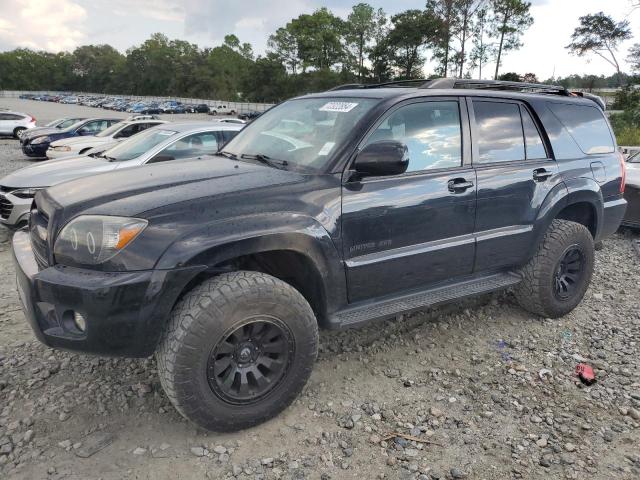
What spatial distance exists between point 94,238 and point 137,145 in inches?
188

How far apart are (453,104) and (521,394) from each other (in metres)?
1.99

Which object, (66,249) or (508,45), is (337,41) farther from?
(66,249)

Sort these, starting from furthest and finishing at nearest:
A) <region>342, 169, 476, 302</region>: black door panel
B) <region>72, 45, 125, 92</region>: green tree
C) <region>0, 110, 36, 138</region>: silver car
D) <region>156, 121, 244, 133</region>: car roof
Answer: <region>72, 45, 125, 92</region>: green tree
<region>0, 110, 36, 138</region>: silver car
<region>156, 121, 244, 133</region>: car roof
<region>342, 169, 476, 302</region>: black door panel

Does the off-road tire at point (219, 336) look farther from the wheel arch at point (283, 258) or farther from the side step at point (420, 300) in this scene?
the side step at point (420, 300)

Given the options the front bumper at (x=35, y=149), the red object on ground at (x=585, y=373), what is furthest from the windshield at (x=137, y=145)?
the front bumper at (x=35, y=149)

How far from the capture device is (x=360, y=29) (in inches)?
3083

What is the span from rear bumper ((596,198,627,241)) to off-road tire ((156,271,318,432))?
3.11 m

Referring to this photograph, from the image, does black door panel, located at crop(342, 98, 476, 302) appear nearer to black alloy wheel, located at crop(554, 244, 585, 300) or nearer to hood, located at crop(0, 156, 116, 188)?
black alloy wheel, located at crop(554, 244, 585, 300)

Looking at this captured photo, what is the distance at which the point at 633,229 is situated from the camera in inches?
287

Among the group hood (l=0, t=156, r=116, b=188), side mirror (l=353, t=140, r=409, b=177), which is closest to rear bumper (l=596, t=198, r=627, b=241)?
side mirror (l=353, t=140, r=409, b=177)

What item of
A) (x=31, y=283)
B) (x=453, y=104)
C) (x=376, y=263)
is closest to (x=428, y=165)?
(x=453, y=104)

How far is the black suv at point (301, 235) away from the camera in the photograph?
7.73 feet

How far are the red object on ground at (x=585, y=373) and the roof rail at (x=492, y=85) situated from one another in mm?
2204

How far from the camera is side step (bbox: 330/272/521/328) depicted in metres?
2.95
